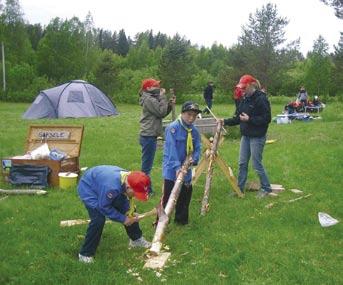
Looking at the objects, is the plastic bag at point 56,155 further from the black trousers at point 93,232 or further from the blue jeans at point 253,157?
the black trousers at point 93,232

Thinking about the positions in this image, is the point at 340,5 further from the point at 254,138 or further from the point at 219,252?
the point at 219,252

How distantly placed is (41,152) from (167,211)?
14.2ft

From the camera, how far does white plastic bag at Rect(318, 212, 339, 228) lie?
23.6 ft

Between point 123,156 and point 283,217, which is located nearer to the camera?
point 283,217

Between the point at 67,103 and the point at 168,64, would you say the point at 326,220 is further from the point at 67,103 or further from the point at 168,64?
the point at 168,64

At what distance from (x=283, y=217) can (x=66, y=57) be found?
40461mm

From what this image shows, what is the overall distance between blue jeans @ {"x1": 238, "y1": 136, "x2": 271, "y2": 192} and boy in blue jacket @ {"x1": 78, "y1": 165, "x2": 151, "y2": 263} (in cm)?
314

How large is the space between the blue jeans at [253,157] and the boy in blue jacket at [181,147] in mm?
1710

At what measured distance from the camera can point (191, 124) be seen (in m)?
6.95

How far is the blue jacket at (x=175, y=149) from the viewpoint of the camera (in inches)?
269

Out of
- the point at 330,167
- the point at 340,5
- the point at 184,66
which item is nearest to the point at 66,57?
the point at 184,66

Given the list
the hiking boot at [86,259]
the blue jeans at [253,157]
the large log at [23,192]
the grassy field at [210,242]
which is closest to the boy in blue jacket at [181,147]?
the grassy field at [210,242]

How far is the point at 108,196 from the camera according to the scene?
5395 millimetres

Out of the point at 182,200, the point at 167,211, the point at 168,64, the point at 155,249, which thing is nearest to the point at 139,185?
the point at 155,249
